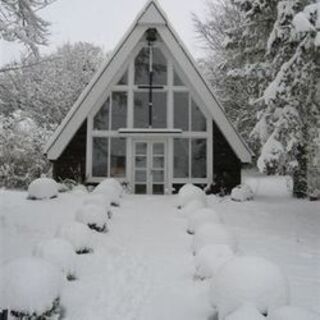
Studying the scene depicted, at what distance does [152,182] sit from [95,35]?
20585 mm

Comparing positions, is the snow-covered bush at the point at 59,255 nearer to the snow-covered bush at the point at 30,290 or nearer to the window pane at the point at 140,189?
the snow-covered bush at the point at 30,290

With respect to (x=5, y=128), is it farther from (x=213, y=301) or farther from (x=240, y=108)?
(x=213, y=301)

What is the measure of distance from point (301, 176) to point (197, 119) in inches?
168

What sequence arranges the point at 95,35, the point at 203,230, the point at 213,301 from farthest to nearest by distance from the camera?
the point at 95,35
the point at 203,230
the point at 213,301

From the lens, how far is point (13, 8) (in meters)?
10.5

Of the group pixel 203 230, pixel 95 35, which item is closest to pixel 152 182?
pixel 203 230

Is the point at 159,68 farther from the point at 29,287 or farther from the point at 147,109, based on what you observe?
the point at 29,287

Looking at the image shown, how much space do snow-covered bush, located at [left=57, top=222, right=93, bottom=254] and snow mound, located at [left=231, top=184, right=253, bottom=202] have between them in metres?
8.17

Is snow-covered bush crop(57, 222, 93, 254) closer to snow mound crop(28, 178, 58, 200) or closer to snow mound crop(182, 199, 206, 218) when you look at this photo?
snow mound crop(182, 199, 206, 218)

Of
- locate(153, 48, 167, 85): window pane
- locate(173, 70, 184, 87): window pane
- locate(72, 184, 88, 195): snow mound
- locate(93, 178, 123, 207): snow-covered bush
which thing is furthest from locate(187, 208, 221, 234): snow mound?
locate(153, 48, 167, 85): window pane

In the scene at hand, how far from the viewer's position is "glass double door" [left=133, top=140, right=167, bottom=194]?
709 inches

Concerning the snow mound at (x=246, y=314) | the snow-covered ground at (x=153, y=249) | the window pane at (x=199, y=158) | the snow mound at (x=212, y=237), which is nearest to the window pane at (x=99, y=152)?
the snow-covered ground at (x=153, y=249)

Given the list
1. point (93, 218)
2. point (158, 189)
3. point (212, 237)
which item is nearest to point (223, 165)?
point (158, 189)

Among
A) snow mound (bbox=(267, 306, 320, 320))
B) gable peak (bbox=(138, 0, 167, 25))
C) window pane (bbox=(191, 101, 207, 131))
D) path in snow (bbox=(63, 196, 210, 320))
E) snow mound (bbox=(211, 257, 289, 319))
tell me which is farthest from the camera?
window pane (bbox=(191, 101, 207, 131))
